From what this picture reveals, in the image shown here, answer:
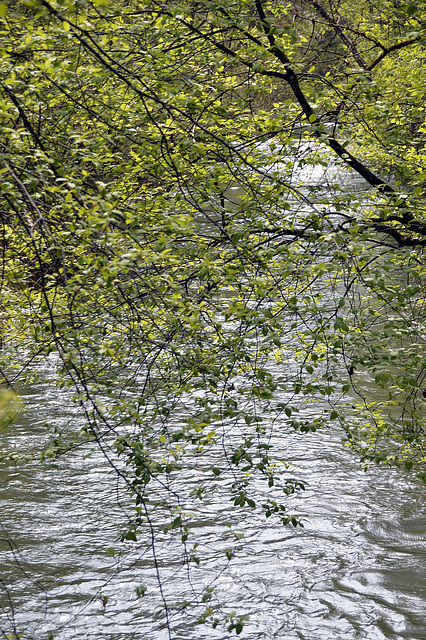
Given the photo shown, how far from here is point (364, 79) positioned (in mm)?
5398

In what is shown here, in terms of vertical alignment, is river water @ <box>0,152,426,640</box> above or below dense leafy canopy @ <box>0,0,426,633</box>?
below

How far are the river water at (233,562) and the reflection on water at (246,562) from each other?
0.05 ft

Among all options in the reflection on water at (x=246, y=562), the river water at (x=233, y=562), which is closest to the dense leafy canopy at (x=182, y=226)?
the reflection on water at (x=246, y=562)

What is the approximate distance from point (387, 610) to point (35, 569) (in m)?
3.98

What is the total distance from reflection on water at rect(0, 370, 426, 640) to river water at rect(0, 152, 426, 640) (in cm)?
1

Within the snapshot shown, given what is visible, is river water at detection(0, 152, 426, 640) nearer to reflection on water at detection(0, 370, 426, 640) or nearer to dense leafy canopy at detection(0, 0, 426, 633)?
reflection on water at detection(0, 370, 426, 640)

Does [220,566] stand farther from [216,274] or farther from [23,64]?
[23,64]

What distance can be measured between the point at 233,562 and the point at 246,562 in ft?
0.50

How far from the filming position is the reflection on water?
6.36 metres

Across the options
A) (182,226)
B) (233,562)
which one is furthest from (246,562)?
(182,226)

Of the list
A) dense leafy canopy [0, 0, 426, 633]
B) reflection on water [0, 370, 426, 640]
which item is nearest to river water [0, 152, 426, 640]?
reflection on water [0, 370, 426, 640]

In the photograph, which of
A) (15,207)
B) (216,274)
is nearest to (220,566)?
(216,274)

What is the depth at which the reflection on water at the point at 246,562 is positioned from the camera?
20.9ft

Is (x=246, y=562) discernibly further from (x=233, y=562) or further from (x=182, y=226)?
(x=182, y=226)
